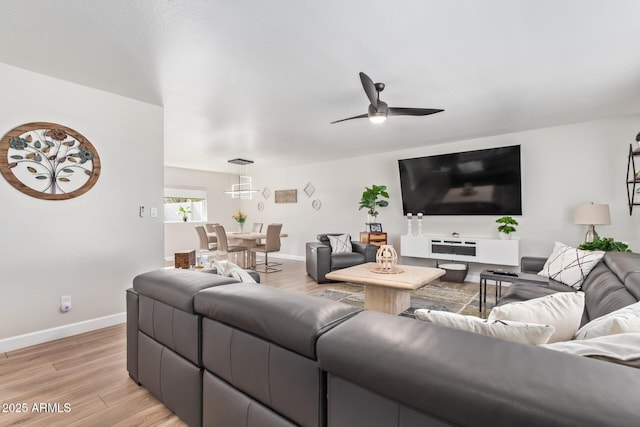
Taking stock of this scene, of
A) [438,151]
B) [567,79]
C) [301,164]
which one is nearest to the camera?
[567,79]

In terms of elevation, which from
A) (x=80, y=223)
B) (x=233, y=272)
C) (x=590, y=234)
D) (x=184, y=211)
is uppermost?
(x=184, y=211)

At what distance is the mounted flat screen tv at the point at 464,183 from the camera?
467 centimetres

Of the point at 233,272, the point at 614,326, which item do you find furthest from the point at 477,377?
the point at 233,272

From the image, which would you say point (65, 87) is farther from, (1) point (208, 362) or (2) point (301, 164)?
(2) point (301, 164)

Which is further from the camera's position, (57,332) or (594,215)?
(594,215)

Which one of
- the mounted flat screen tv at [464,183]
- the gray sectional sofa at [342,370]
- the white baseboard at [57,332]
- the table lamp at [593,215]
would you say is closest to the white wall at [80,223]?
the white baseboard at [57,332]

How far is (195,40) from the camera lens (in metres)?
2.19

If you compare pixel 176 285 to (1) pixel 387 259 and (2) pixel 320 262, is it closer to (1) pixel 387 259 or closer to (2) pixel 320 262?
(1) pixel 387 259

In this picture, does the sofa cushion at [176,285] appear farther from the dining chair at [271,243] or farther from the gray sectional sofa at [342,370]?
the dining chair at [271,243]

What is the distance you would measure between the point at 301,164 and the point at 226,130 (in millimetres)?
3165

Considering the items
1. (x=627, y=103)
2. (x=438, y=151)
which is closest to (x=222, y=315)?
(x=627, y=103)

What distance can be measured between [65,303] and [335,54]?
3.32 metres

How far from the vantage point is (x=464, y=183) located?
507 centimetres

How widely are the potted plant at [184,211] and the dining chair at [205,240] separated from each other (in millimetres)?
1494
